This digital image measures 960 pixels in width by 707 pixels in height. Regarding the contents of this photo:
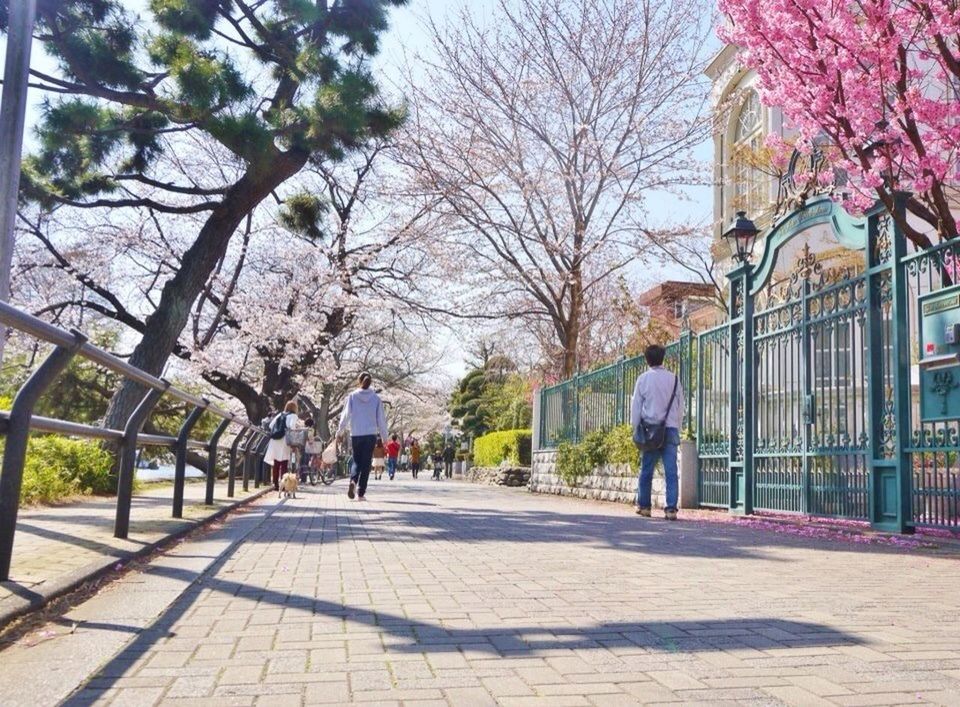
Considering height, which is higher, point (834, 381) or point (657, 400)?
point (834, 381)

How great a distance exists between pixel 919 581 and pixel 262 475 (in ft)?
50.7

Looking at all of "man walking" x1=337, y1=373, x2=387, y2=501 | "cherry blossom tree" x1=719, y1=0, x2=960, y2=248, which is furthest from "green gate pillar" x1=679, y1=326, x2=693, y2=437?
"man walking" x1=337, y1=373, x2=387, y2=501

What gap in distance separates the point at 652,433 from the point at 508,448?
16881mm

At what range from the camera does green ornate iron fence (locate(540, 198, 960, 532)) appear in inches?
298

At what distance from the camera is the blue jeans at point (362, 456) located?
42.4 feet

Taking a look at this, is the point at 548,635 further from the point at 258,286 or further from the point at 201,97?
the point at 258,286

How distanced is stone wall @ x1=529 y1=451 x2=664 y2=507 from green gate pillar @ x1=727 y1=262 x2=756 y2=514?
65.3 inches

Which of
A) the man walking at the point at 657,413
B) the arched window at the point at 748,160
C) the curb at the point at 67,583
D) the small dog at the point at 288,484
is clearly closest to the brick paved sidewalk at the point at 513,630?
the curb at the point at 67,583

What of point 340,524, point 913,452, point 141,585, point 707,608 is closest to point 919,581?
point 707,608

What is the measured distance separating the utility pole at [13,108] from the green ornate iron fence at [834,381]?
805 centimetres

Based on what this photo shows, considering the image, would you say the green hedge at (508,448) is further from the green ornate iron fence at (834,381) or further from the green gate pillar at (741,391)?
the green gate pillar at (741,391)

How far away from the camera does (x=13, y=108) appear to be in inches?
330

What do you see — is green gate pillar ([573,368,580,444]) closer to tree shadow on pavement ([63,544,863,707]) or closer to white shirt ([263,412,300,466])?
white shirt ([263,412,300,466])

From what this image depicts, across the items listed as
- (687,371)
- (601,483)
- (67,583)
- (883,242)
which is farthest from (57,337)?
(601,483)
